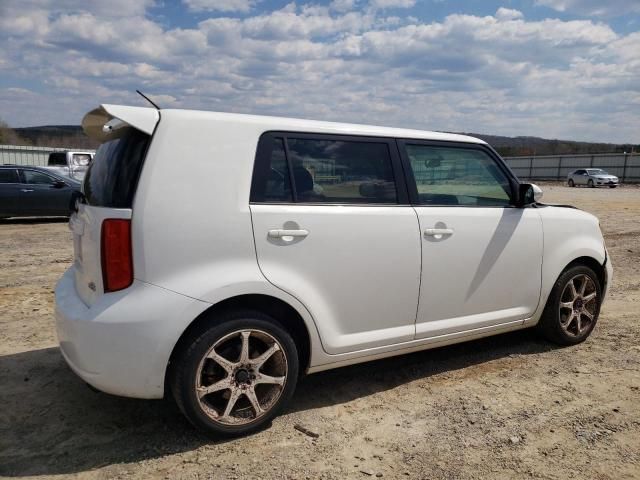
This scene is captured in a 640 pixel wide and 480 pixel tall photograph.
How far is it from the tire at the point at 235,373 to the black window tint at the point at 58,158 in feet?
66.7

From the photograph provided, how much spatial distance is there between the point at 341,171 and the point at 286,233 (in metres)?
0.62

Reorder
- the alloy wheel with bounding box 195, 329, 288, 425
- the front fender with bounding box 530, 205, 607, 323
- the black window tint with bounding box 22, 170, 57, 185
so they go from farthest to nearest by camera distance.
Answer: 1. the black window tint with bounding box 22, 170, 57, 185
2. the front fender with bounding box 530, 205, 607, 323
3. the alloy wheel with bounding box 195, 329, 288, 425

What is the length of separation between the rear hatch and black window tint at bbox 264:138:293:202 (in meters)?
0.69

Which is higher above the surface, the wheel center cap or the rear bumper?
the rear bumper

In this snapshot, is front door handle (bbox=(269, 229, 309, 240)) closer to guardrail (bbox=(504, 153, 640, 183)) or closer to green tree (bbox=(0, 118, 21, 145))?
guardrail (bbox=(504, 153, 640, 183))

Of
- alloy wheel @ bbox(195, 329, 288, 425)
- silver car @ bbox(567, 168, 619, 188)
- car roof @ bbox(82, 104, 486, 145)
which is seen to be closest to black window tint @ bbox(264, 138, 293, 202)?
car roof @ bbox(82, 104, 486, 145)

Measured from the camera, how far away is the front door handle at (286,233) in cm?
304

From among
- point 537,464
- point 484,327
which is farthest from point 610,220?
point 537,464

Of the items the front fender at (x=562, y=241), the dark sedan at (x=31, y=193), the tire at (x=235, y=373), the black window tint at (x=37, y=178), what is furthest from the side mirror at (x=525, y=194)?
the black window tint at (x=37, y=178)

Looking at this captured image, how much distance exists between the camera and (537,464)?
2.86 meters

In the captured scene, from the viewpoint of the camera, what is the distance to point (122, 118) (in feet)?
9.14

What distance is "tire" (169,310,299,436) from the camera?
2.87 m

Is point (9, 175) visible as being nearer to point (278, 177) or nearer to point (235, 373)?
point (278, 177)

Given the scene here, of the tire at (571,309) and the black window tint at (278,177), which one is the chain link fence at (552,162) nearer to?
the black window tint at (278,177)
